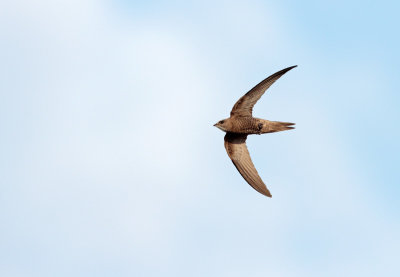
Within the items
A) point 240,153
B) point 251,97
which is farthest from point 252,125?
point 240,153

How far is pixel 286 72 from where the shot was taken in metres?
25.4

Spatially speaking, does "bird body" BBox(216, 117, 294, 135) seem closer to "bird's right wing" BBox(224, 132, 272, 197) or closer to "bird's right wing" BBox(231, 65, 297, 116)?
"bird's right wing" BBox(231, 65, 297, 116)

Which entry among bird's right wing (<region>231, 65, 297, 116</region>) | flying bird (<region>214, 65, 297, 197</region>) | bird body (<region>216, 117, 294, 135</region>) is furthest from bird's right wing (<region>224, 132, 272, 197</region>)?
bird's right wing (<region>231, 65, 297, 116</region>)

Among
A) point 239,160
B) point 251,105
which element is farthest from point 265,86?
point 239,160

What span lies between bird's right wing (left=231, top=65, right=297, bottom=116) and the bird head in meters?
0.44

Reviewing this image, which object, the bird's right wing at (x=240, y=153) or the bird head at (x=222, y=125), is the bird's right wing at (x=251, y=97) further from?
the bird's right wing at (x=240, y=153)

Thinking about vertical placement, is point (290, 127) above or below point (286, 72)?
below

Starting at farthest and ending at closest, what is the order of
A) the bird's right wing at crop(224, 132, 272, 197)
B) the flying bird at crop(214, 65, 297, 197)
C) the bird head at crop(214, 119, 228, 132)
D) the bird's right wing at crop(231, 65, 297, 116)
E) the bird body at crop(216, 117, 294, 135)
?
1. the bird's right wing at crop(224, 132, 272, 197)
2. the bird head at crop(214, 119, 228, 132)
3. the bird body at crop(216, 117, 294, 135)
4. the flying bird at crop(214, 65, 297, 197)
5. the bird's right wing at crop(231, 65, 297, 116)

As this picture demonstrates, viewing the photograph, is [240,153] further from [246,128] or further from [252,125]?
[252,125]

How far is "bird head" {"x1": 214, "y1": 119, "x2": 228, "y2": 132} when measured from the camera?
26969mm

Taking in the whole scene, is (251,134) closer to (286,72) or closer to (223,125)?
(223,125)

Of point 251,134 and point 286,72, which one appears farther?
point 251,134

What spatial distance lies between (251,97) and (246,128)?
4.19ft

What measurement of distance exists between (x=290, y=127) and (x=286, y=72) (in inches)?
88.5
